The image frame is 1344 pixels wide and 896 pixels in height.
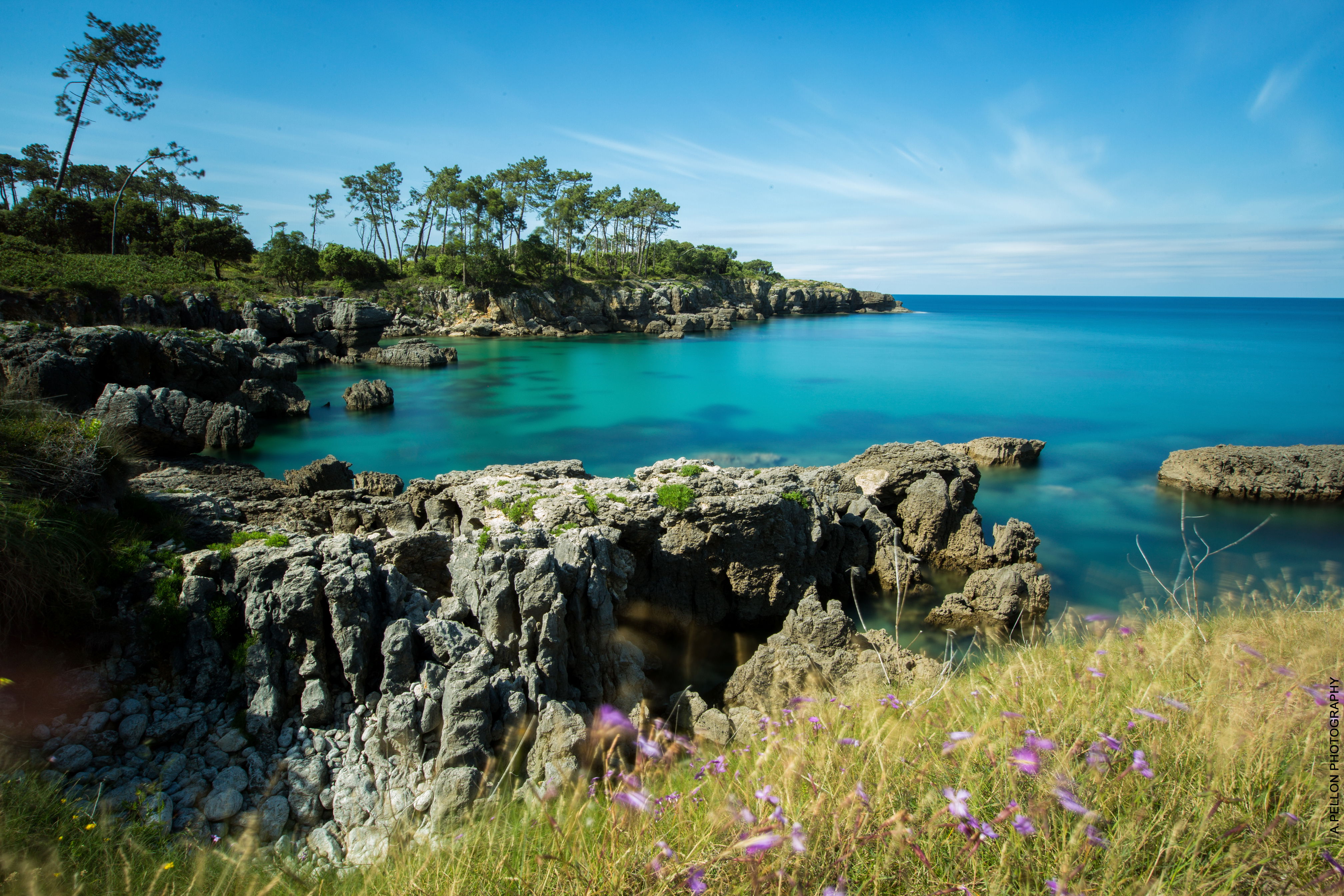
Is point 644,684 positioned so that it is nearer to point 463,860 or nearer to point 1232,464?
point 463,860

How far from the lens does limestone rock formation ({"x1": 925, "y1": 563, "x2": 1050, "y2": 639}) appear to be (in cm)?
1292

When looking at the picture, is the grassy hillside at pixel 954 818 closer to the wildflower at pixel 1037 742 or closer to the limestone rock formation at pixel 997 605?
the wildflower at pixel 1037 742

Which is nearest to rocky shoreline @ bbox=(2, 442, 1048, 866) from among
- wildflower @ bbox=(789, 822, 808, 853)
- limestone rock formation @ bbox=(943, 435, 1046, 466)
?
wildflower @ bbox=(789, 822, 808, 853)

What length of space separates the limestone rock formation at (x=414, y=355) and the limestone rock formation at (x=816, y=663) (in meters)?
48.3

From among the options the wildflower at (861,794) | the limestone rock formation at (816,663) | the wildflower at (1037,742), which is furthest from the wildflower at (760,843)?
the limestone rock formation at (816,663)

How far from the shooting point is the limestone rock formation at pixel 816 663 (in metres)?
9.20

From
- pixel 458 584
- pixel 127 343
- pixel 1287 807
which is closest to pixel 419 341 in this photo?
pixel 127 343

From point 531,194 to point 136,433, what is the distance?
224ft

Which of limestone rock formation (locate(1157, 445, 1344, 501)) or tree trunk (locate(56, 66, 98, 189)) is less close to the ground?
tree trunk (locate(56, 66, 98, 189))

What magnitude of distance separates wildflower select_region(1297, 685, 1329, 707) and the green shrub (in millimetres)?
9576

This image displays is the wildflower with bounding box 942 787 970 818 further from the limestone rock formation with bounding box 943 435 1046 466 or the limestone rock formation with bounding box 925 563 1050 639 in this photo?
the limestone rock formation with bounding box 943 435 1046 466

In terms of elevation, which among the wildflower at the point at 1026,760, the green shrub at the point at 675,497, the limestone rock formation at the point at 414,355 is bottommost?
the green shrub at the point at 675,497

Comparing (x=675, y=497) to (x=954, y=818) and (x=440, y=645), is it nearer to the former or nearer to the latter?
(x=440, y=645)

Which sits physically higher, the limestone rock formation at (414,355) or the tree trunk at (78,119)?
the tree trunk at (78,119)
